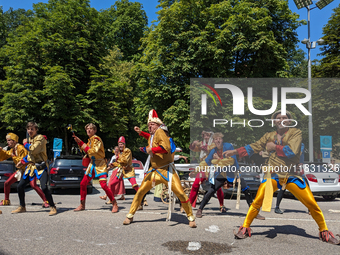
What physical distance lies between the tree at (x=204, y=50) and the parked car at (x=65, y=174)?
26.2 feet

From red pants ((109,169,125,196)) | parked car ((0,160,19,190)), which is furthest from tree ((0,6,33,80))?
red pants ((109,169,125,196))

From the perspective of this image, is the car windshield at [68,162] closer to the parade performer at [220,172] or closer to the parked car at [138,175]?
the parked car at [138,175]

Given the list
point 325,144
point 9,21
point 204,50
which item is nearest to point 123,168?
point 325,144

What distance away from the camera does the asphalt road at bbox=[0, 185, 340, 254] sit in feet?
14.8

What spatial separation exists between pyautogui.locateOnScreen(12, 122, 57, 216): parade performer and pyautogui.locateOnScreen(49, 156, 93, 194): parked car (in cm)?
573

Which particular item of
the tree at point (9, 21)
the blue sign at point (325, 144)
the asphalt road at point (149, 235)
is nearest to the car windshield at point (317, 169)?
the blue sign at point (325, 144)

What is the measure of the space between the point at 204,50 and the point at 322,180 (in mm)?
10684

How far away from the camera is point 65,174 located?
13.0 m

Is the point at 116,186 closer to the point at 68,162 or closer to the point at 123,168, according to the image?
the point at 123,168

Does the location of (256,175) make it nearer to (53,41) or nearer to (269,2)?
(269,2)

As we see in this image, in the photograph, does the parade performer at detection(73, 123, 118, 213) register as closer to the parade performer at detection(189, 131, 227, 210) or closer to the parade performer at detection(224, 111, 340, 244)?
the parade performer at detection(189, 131, 227, 210)

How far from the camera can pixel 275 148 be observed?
205 inches

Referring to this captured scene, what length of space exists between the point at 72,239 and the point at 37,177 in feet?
8.67

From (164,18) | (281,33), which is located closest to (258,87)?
(281,33)
